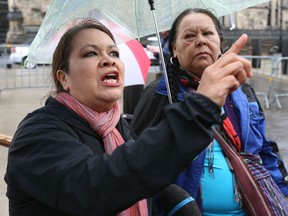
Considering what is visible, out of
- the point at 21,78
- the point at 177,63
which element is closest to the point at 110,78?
the point at 177,63

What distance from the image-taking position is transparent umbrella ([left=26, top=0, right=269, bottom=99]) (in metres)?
2.15

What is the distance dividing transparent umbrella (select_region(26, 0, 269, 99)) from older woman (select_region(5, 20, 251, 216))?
1.31 feet

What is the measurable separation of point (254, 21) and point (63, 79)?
37859mm

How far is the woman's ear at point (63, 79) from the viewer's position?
5.75 ft

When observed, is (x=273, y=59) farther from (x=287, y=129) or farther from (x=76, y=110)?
(x=76, y=110)

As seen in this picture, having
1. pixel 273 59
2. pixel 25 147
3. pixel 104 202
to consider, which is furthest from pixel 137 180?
pixel 273 59

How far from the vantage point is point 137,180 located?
4.01 ft

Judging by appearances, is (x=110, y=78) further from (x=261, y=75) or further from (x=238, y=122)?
(x=261, y=75)

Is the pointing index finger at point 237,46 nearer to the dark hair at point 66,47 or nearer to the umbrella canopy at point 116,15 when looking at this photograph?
the dark hair at point 66,47

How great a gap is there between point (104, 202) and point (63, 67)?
67 cm

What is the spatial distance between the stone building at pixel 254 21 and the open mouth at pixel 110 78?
25334mm

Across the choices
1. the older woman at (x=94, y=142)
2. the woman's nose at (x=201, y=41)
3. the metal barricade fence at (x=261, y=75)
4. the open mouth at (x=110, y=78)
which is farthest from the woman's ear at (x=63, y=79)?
the metal barricade fence at (x=261, y=75)

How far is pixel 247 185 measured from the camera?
2281mm

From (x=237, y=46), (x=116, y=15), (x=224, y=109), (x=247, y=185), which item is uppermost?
(x=116, y=15)
